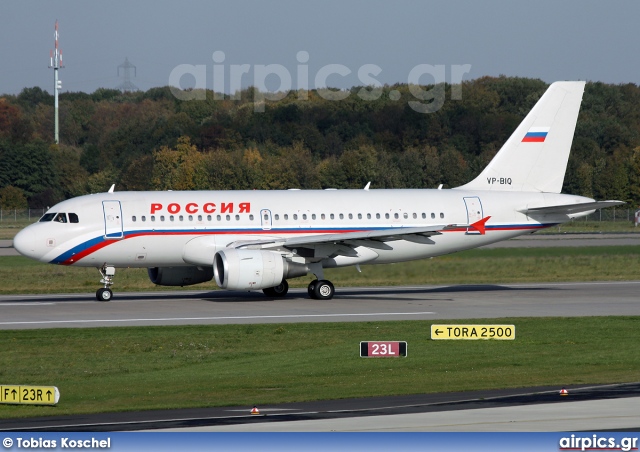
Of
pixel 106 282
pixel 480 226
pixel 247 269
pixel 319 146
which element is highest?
pixel 319 146

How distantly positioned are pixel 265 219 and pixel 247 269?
3.43m

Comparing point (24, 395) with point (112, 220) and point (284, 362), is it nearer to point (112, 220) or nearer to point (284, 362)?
point (284, 362)

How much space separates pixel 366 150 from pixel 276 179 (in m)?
11.2

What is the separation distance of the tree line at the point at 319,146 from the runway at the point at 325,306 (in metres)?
50.8

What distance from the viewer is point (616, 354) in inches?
930

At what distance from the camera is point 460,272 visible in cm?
4369

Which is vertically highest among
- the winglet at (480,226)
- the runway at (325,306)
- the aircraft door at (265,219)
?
the aircraft door at (265,219)

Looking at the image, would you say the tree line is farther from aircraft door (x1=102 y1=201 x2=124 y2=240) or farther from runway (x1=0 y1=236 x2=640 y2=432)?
aircraft door (x1=102 y1=201 x2=124 y2=240)

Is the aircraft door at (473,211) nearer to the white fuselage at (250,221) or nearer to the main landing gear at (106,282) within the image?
the white fuselage at (250,221)

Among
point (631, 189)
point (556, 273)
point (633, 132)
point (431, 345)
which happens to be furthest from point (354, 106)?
point (431, 345)

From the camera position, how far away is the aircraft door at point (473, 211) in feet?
128

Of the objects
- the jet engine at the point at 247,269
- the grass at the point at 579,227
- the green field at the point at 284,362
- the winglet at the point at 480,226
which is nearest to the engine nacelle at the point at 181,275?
the jet engine at the point at 247,269

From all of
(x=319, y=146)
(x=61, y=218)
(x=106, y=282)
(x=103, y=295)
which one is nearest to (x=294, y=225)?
(x=106, y=282)

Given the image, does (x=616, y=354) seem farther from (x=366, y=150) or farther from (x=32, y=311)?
(x=366, y=150)
